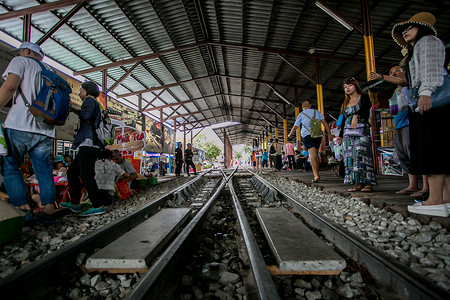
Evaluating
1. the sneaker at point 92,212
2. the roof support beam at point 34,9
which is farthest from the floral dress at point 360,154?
the roof support beam at point 34,9

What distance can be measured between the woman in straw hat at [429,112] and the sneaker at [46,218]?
3888 millimetres

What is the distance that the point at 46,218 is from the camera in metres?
2.42

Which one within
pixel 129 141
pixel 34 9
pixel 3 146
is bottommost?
pixel 3 146

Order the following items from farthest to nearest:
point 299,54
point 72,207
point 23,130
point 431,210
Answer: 1. point 299,54
2. point 72,207
3. point 23,130
4. point 431,210

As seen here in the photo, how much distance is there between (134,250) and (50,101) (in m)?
2.03

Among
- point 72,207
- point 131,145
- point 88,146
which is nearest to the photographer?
point 88,146

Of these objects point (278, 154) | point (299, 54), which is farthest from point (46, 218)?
point (299, 54)

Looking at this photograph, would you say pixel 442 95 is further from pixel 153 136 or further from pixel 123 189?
pixel 153 136

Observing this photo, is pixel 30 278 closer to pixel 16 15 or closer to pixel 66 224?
pixel 66 224

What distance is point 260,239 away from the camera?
75.4 inches

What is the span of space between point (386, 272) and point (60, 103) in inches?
131

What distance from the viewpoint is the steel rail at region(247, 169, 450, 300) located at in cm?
94

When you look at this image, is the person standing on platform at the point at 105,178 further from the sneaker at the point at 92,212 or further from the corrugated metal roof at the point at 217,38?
the corrugated metal roof at the point at 217,38

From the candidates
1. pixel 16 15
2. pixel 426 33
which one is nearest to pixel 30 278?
pixel 426 33
